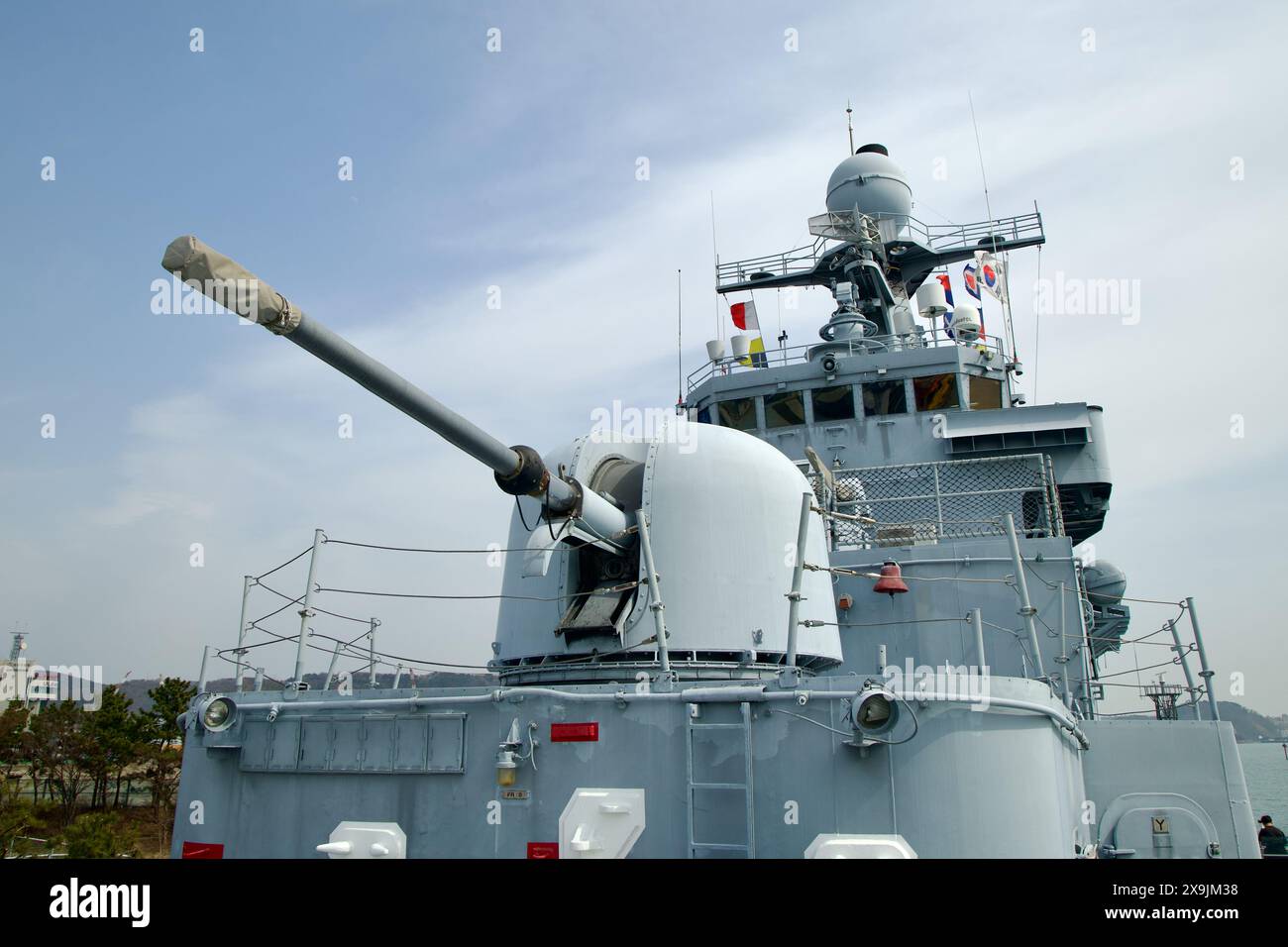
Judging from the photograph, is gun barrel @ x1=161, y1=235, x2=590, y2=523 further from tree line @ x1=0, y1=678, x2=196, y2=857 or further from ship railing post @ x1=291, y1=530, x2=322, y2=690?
tree line @ x1=0, y1=678, x2=196, y2=857

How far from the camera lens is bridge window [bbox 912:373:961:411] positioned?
13445 mm

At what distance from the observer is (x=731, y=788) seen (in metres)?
4.55

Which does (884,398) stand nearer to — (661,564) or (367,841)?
(661,564)

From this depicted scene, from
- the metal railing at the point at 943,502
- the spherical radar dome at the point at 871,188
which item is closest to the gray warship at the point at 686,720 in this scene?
the metal railing at the point at 943,502

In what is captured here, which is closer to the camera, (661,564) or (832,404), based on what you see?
(661,564)

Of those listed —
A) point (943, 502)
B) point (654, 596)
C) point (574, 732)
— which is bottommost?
point (574, 732)

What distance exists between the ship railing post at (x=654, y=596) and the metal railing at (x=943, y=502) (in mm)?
4258

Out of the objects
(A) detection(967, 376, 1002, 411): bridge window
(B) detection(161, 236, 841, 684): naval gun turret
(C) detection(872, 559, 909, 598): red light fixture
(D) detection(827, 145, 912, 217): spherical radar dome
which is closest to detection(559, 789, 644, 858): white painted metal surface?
(B) detection(161, 236, 841, 684): naval gun turret

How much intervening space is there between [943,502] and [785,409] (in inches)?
116

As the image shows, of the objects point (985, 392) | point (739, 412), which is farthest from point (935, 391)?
point (739, 412)

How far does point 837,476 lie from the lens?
1193 centimetres
